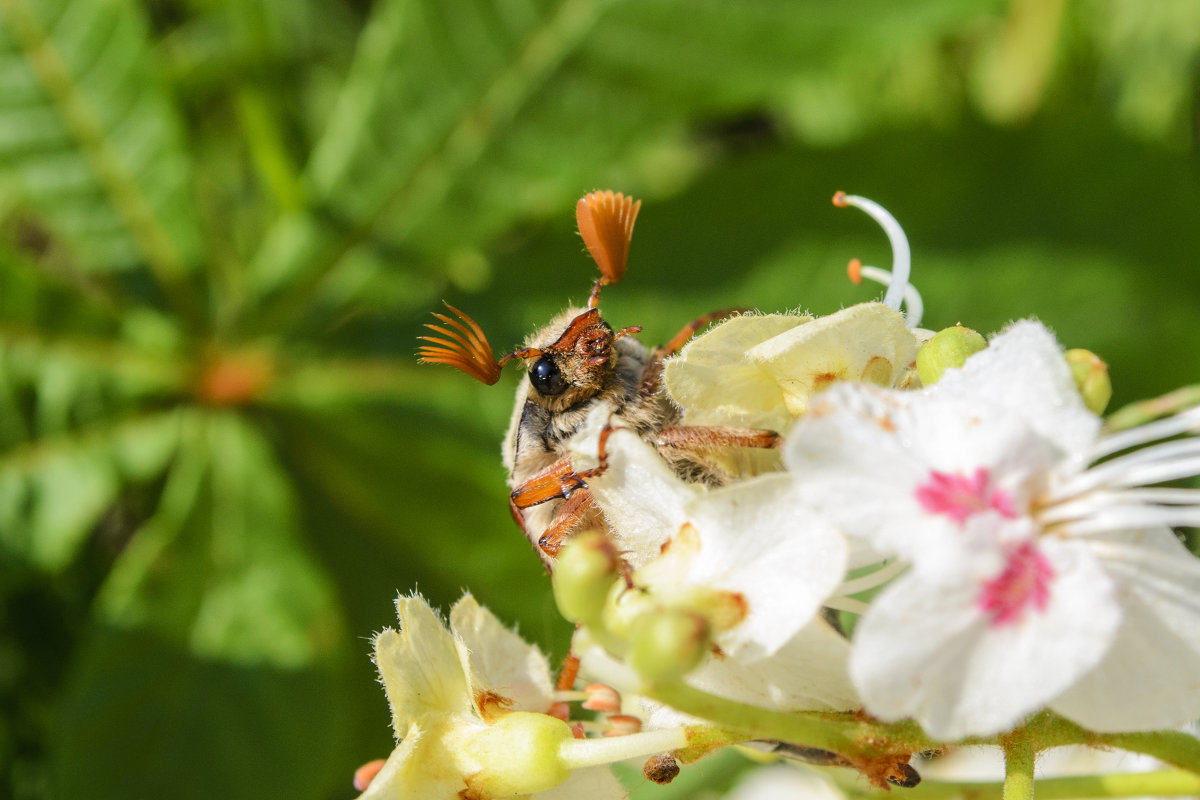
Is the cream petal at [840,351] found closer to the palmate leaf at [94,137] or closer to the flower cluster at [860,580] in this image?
the flower cluster at [860,580]

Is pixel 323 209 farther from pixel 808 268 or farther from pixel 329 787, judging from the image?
pixel 329 787

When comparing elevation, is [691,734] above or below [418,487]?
below

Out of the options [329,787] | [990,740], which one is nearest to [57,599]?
[329,787]

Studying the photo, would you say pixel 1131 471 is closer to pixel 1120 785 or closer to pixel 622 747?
pixel 1120 785

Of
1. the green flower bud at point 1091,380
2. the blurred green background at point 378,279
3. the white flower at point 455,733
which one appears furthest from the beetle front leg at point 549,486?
the blurred green background at point 378,279

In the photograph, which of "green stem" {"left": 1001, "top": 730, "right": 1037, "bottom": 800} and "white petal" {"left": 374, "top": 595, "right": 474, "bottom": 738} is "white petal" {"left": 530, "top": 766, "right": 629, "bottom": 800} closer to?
"white petal" {"left": 374, "top": 595, "right": 474, "bottom": 738}

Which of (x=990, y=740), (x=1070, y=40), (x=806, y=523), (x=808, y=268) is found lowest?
(x=990, y=740)

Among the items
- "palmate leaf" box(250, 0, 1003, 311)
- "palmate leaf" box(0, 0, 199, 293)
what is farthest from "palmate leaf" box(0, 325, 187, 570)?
"palmate leaf" box(250, 0, 1003, 311)
